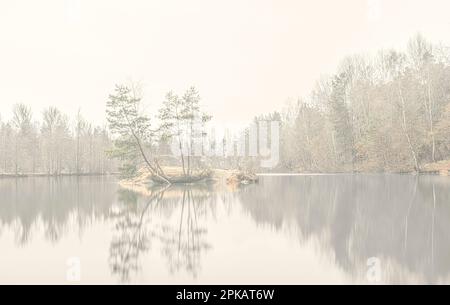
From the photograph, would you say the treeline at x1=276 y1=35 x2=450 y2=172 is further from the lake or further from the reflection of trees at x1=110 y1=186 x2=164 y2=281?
the reflection of trees at x1=110 y1=186 x2=164 y2=281

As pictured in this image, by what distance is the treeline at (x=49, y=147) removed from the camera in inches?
2753

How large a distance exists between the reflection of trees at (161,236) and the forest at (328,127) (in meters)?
20.9

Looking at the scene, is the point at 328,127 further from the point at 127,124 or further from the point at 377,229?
the point at 377,229

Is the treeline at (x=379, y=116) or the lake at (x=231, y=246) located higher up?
the treeline at (x=379, y=116)

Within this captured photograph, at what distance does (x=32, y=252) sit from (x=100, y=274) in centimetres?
279

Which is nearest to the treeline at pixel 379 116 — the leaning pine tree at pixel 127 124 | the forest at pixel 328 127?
the forest at pixel 328 127

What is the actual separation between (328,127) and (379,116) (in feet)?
37.9

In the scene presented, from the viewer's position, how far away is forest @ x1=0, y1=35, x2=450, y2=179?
3716 cm

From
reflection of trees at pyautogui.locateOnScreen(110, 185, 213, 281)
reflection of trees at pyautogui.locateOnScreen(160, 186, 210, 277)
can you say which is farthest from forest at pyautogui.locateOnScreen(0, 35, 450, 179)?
reflection of trees at pyautogui.locateOnScreen(160, 186, 210, 277)

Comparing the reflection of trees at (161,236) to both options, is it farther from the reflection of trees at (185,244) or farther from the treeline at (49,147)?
the treeline at (49,147)

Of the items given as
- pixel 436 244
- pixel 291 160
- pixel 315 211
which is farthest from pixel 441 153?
pixel 436 244

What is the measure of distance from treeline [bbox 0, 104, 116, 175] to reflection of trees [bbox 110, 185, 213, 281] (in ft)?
179

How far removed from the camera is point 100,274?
21.5ft
